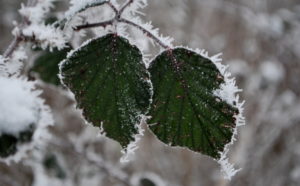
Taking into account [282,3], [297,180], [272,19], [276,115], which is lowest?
[297,180]

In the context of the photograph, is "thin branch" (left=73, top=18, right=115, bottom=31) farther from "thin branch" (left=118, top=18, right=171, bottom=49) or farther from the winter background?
the winter background

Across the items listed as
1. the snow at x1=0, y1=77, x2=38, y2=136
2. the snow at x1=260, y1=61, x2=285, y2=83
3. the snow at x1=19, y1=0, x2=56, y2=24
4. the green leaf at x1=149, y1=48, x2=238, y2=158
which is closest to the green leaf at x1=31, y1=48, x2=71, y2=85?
the snow at x1=19, y1=0, x2=56, y2=24

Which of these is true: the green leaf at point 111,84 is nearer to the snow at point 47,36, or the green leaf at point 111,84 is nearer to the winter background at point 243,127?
the snow at point 47,36

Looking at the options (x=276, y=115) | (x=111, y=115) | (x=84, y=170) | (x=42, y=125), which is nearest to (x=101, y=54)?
(x=111, y=115)

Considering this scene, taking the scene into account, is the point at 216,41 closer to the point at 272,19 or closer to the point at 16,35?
the point at 272,19

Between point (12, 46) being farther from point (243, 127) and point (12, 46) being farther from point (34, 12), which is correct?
point (243, 127)

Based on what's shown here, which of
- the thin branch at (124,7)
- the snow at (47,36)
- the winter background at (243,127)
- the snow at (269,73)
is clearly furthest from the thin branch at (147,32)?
the snow at (269,73)
